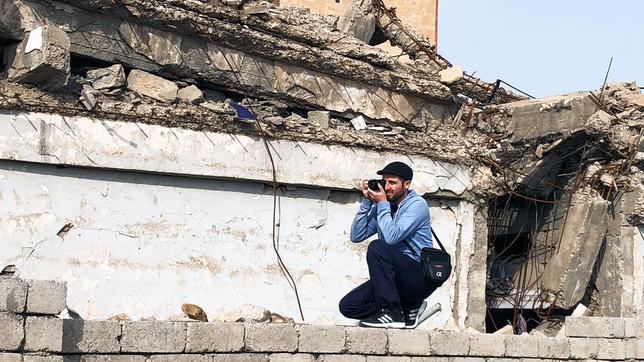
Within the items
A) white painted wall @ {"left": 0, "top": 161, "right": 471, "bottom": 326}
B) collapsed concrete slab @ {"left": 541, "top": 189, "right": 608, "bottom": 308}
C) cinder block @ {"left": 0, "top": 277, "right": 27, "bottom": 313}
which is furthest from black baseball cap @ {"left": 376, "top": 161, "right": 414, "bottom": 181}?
collapsed concrete slab @ {"left": 541, "top": 189, "right": 608, "bottom": 308}

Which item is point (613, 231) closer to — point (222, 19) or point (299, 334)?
point (222, 19)

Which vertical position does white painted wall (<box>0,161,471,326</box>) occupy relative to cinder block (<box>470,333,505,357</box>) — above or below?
above

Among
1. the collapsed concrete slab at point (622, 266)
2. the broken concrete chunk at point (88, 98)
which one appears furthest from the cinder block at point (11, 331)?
the collapsed concrete slab at point (622, 266)

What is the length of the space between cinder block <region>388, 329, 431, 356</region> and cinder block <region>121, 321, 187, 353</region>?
5.87 feet

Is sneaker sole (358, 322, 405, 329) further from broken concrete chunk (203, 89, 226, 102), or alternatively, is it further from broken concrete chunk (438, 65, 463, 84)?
broken concrete chunk (438, 65, 463, 84)

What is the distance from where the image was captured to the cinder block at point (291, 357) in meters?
8.07

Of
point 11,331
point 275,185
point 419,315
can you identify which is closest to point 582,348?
point 419,315

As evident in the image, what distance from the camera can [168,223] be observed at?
10.6 m

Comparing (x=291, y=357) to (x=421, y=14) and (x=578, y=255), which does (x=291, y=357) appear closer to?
(x=578, y=255)

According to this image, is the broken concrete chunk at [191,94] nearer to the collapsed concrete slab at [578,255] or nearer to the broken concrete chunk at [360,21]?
the broken concrete chunk at [360,21]

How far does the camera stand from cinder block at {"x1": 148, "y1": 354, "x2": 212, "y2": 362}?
7496mm

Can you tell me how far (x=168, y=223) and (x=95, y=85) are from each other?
135 cm

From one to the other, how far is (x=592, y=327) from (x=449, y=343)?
71.9 inches

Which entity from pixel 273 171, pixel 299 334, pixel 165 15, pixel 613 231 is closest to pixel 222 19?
pixel 165 15
